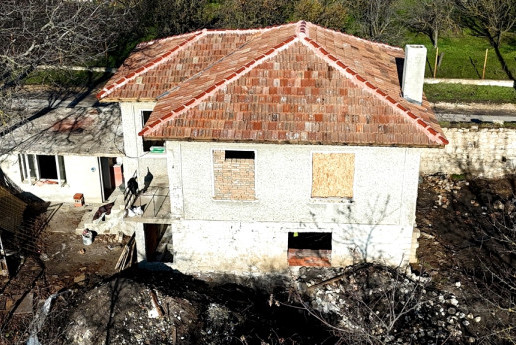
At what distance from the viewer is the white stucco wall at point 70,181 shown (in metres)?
21.8

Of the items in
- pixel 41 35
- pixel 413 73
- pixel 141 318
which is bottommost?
pixel 141 318

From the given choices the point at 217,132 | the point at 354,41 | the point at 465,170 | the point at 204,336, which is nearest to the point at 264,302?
the point at 204,336

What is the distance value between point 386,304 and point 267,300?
10.7ft

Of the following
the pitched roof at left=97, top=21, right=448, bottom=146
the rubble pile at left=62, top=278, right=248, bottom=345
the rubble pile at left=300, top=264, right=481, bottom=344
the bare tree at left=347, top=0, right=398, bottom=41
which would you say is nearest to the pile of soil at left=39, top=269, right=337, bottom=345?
the rubble pile at left=62, top=278, right=248, bottom=345

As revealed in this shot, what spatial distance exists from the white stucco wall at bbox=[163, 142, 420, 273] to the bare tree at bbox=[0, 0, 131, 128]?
9051mm

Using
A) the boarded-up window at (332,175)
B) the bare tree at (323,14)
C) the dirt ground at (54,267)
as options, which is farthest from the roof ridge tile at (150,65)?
the bare tree at (323,14)

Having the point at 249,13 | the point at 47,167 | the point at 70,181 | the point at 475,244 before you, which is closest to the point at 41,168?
the point at 47,167

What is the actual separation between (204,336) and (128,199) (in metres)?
5.68

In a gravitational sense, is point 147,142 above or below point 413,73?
below

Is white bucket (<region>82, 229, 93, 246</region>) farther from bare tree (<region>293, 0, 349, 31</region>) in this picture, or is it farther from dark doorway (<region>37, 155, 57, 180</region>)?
bare tree (<region>293, 0, 349, 31</region>)

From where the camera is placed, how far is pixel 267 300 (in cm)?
1678

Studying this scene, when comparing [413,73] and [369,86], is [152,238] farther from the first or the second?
[413,73]

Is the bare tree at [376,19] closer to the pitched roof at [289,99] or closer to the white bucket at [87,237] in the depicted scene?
the pitched roof at [289,99]

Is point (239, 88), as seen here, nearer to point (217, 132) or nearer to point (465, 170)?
point (217, 132)
